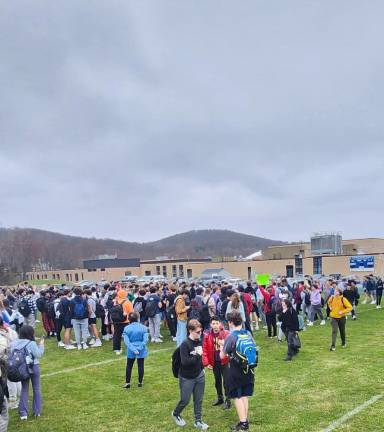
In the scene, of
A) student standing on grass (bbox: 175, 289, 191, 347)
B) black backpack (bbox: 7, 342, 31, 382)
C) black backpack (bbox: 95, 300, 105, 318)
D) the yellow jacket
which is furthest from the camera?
black backpack (bbox: 95, 300, 105, 318)

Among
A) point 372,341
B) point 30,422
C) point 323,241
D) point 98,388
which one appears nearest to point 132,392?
point 98,388

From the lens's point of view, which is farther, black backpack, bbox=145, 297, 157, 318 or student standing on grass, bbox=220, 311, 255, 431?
black backpack, bbox=145, 297, 157, 318

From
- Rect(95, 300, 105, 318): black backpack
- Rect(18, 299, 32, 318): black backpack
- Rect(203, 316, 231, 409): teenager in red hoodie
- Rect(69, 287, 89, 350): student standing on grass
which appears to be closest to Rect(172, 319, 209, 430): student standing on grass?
Rect(203, 316, 231, 409): teenager in red hoodie

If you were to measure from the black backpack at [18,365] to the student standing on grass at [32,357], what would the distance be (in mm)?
59

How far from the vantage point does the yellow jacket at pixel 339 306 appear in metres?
10.9

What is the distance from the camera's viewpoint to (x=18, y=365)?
6512mm

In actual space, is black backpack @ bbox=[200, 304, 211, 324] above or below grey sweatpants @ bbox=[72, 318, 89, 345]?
above

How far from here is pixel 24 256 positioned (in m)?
141

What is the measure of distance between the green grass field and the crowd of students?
0.34 meters

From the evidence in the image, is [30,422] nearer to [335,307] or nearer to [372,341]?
[335,307]

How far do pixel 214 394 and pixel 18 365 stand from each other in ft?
11.6

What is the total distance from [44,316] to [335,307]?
10.4 m

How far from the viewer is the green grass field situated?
21.5ft

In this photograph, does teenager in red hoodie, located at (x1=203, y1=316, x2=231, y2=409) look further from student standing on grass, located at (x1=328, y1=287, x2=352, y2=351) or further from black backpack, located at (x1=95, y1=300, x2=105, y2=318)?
black backpack, located at (x1=95, y1=300, x2=105, y2=318)
